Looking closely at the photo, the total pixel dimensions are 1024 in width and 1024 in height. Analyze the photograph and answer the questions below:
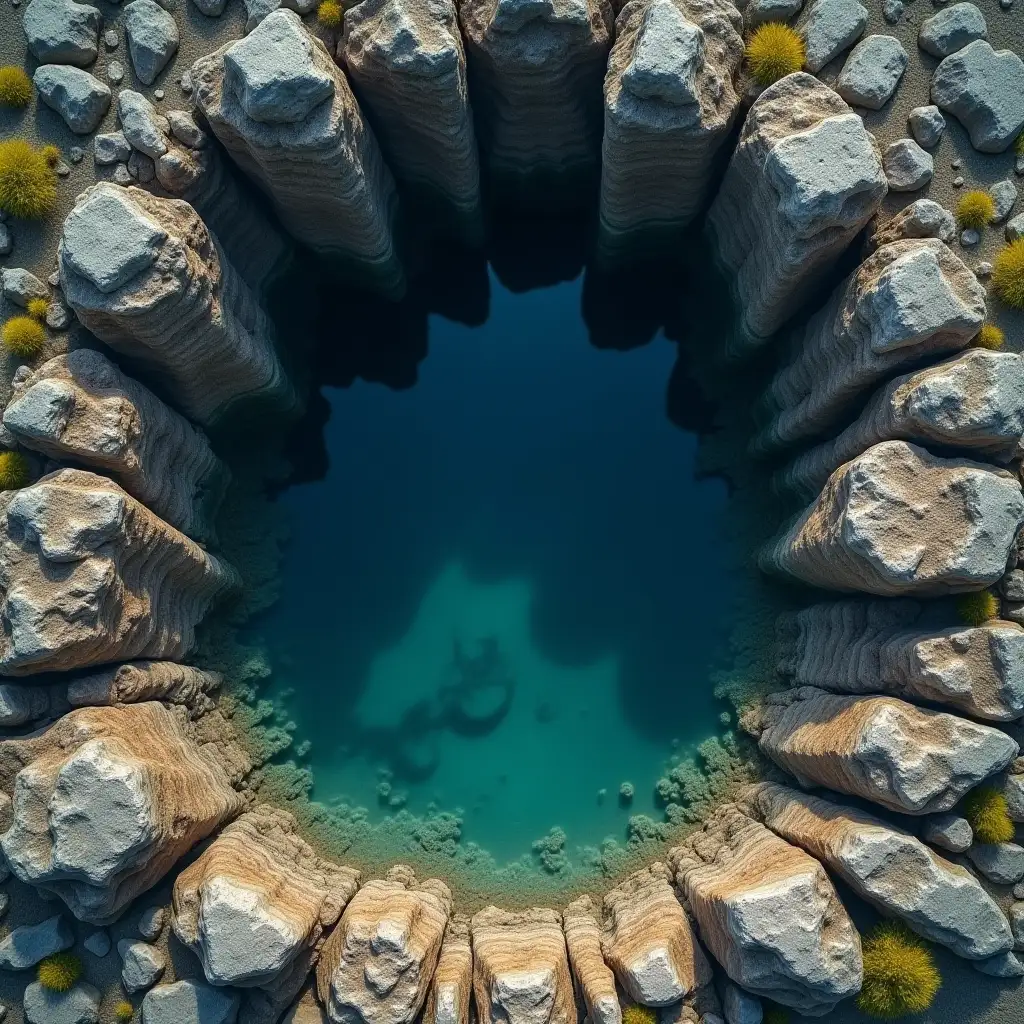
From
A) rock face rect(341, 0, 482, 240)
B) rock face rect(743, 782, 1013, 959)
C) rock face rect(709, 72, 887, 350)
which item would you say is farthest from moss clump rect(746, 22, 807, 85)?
rock face rect(743, 782, 1013, 959)

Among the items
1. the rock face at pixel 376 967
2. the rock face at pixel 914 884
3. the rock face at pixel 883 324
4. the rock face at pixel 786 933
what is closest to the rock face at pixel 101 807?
the rock face at pixel 376 967

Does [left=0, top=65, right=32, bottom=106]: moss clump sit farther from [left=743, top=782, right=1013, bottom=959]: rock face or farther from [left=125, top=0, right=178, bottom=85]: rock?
[left=743, top=782, right=1013, bottom=959]: rock face

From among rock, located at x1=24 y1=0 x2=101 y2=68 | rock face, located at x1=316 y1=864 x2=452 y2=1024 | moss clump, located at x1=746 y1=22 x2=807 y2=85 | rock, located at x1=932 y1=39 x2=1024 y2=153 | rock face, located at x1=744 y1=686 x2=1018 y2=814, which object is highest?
rock, located at x1=932 y1=39 x2=1024 y2=153

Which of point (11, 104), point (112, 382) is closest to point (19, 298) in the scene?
point (112, 382)

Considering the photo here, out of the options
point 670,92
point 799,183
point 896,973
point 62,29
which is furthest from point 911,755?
point 62,29

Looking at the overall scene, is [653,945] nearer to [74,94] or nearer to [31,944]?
[31,944]

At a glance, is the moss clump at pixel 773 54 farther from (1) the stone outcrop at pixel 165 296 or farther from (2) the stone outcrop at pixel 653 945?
(2) the stone outcrop at pixel 653 945
